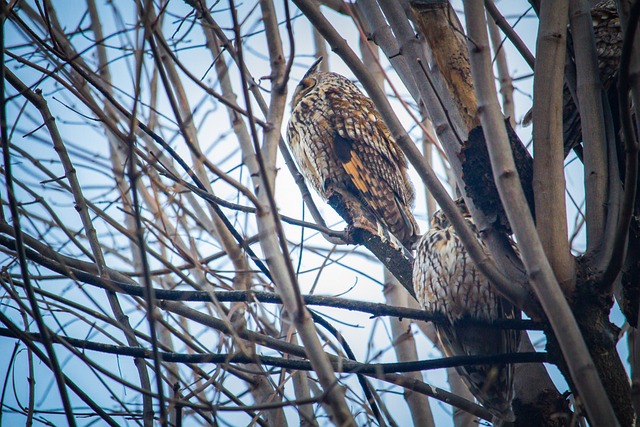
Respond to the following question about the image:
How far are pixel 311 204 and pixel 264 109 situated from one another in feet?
2.05

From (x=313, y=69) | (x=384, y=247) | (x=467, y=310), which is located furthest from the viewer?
(x=313, y=69)

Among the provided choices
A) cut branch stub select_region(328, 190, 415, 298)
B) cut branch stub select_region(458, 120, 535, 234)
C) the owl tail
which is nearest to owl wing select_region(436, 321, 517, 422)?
cut branch stub select_region(328, 190, 415, 298)

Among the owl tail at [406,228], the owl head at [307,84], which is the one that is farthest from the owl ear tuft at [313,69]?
the owl tail at [406,228]

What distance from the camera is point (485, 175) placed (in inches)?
67.0

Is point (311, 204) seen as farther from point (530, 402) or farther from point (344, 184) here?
point (530, 402)

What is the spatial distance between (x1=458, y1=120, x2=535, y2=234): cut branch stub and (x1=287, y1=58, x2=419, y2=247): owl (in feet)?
5.04

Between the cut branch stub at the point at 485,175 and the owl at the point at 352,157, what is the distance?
5.04 feet

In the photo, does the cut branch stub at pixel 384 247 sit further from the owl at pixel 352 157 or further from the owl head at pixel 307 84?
the owl head at pixel 307 84

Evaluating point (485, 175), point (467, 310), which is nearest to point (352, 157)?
point (467, 310)

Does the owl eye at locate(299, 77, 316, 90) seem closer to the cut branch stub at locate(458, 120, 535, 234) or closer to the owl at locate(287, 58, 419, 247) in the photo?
the owl at locate(287, 58, 419, 247)

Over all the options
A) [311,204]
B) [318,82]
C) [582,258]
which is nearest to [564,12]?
[582,258]

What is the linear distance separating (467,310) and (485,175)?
729 mm

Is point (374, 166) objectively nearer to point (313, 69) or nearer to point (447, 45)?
point (313, 69)

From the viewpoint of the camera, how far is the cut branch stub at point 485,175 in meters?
1.69
